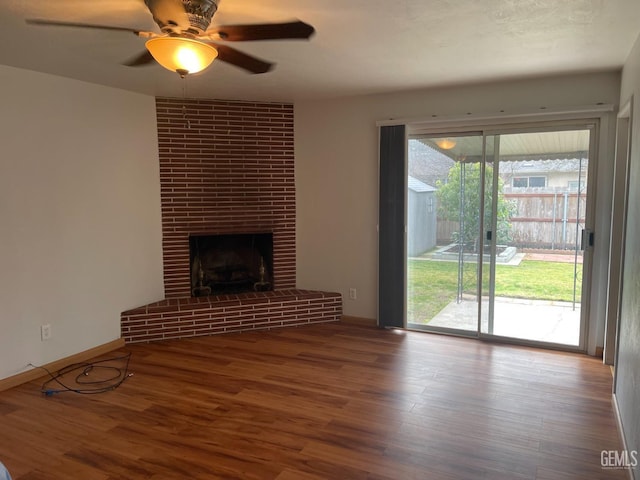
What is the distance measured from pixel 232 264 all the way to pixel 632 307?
3.82 metres

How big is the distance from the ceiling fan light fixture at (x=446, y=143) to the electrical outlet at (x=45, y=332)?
147 inches

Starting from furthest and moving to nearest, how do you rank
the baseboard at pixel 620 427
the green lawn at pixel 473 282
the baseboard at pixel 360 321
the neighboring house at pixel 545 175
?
the baseboard at pixel 360 321, the green lawn at pixel 473 282, the neighboring house at pixel 545 175, the baseboard at pixel 620 427

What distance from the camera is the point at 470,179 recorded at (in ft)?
13.9

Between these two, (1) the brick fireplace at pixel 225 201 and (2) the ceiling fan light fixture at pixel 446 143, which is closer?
(2) the ceiling fan light fixture at pixel 446 143

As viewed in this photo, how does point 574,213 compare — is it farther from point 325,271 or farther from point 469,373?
point 325,271

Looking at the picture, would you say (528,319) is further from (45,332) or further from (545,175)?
(45,332)

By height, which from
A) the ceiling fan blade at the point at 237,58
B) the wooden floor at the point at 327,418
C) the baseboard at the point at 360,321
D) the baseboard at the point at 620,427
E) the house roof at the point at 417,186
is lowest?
the wooden floor at the point at 327,418

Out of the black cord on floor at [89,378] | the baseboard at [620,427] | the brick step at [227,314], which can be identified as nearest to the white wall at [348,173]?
the brick step at [227,314]

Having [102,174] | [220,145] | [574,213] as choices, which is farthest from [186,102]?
[574,213]

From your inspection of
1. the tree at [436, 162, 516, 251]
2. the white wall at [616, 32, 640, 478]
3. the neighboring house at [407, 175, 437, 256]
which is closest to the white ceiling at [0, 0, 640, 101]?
the white wall at [616, 32, 640, 478]

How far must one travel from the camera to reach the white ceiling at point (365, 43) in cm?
229

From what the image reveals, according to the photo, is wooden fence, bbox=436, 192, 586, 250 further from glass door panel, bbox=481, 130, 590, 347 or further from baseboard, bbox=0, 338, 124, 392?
baseboard, bbox=0, 338, 124, 392

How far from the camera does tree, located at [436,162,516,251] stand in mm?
4117

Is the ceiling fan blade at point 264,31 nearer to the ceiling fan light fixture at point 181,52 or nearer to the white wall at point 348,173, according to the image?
the ceiling fan light fixture at point 181,52
